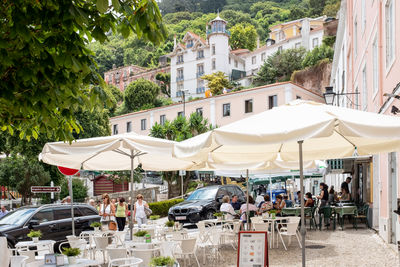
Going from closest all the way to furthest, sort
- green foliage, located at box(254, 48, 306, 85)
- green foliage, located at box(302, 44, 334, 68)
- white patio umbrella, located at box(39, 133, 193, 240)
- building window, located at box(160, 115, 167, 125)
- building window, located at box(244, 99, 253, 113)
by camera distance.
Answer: white patio umbrella, located at box(39, 133, 193, 240), building window, located at box(244, 99, 253, 113), building window, located at box(160, 115, 167, 125), green foliage, located at box(302, 44, 334, 68), green foliage, located at box(254, 48, 306, 85)

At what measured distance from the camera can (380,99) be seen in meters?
15.0

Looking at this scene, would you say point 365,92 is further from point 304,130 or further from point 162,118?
point 162,118

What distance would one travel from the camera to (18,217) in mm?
14211

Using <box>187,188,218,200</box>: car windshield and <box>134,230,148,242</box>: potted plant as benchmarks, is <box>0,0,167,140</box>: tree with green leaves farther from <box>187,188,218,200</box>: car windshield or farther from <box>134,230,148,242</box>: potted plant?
<box>187,188,218,200</box>: car windshield

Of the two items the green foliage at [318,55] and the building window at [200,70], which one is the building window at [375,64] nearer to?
the green foliage at [318,55]

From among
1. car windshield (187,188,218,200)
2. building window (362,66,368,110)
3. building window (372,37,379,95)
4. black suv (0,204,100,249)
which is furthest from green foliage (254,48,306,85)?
black suv (0,204,100,249)

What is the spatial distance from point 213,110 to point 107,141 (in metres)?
45.3

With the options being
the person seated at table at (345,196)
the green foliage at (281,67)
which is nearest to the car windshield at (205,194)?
the person seated at table at (345,196)

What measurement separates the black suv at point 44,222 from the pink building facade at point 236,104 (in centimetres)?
3431

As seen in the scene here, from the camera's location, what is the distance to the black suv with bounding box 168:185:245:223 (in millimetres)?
21141

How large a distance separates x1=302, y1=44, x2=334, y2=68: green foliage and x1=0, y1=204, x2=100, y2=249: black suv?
5804cm

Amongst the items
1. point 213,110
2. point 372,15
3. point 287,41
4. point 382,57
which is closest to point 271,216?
point 382,57

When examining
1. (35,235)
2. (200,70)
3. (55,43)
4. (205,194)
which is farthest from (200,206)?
(200,70)

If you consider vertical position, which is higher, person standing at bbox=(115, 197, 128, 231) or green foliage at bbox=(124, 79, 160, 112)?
green foliage at bbox=(124, 79, 160, 112)
